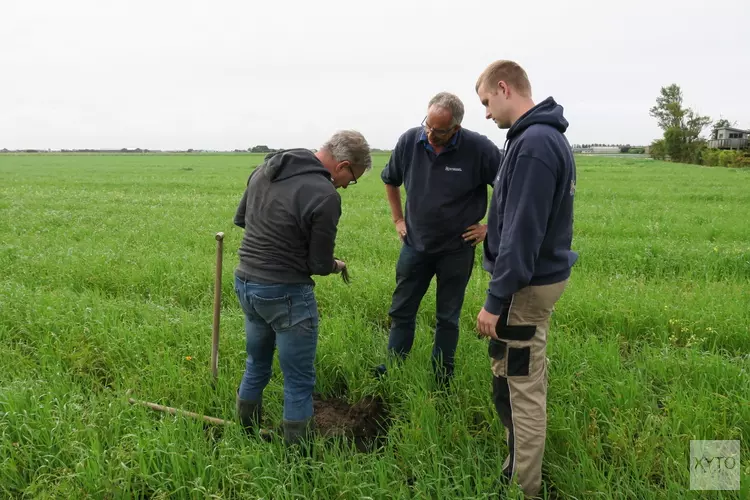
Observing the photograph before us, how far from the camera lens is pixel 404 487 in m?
2.50

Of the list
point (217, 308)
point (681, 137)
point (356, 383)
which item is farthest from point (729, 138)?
point (217, 308)

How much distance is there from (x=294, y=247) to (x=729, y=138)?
3170 inches

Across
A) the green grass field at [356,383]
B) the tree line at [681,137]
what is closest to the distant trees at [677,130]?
the tree line at [681,137]

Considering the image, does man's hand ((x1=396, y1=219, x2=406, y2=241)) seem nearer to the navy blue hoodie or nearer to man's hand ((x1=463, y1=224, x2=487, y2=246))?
man's hand ((x1=463, y1=224, x2=487, y2=246))

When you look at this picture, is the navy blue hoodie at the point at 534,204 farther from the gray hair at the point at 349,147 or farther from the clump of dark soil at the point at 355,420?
the clump of dark soil at the point at 355,420

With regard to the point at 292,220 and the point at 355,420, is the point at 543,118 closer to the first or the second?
the point at 292,220

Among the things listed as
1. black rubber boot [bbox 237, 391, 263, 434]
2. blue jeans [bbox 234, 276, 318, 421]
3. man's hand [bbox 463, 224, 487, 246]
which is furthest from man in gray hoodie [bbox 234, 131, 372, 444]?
man's hand [bbox 463, 224, 487, 246]

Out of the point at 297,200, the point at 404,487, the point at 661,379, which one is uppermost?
the point at 297,200

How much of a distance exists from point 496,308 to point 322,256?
0.95 m

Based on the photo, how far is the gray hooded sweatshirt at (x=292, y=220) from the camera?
2.57 meters

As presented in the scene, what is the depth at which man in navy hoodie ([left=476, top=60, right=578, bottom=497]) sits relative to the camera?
85.3 inches

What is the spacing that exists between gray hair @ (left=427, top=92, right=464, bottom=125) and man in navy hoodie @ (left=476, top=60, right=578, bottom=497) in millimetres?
723

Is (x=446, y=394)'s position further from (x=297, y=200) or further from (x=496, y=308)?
(x=297, y=200)

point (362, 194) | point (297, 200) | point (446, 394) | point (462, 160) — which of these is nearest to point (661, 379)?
point (446, 394)
